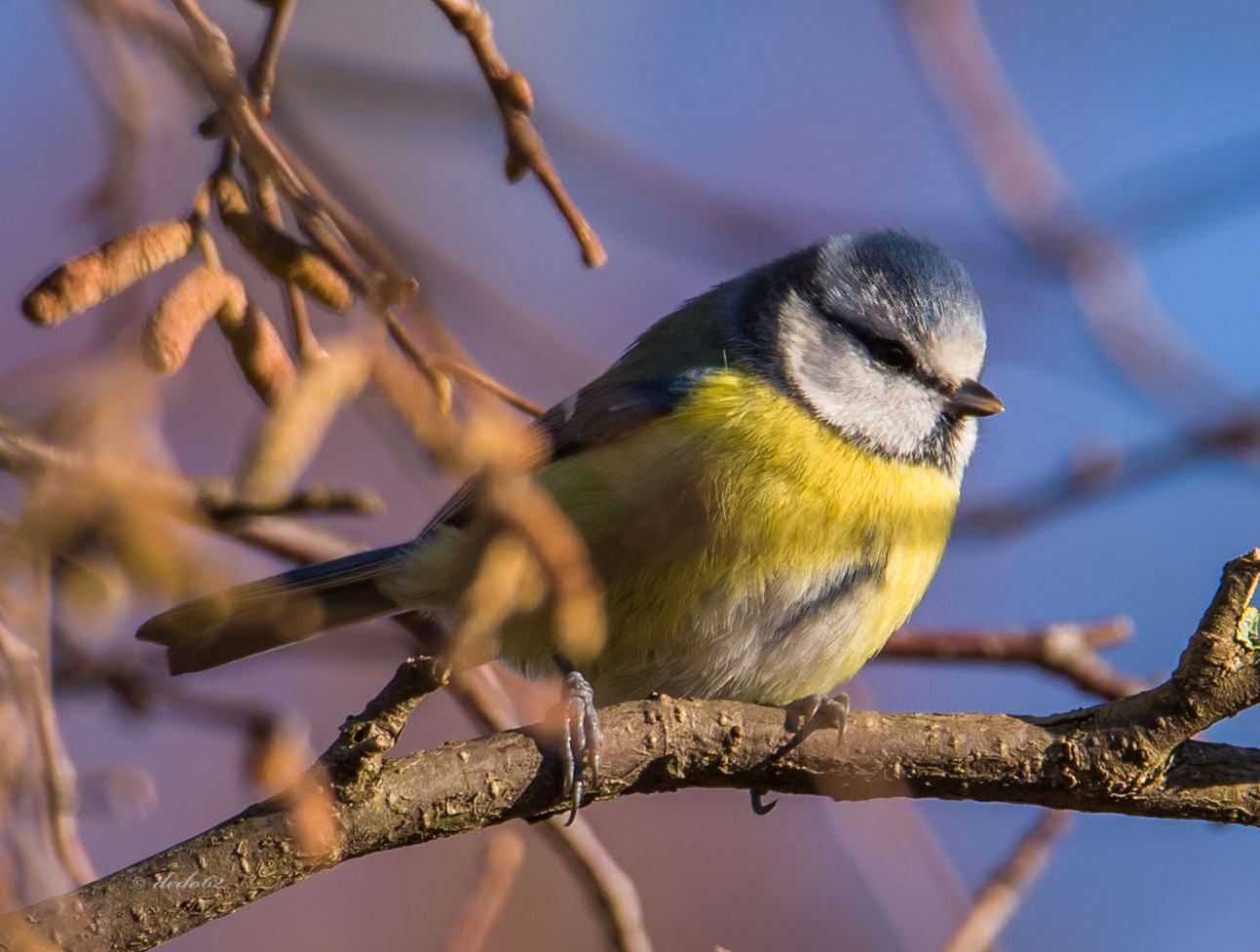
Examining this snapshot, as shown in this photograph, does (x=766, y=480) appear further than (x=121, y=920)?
Yes

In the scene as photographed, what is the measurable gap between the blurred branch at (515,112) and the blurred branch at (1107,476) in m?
0.60

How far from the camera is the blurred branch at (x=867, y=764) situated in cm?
157

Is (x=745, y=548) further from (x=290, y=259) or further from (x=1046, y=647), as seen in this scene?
(x=290, y=259)

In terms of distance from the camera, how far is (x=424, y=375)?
1109 millimetres

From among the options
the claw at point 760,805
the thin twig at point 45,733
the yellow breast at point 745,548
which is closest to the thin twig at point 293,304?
the thin twig at point 45,733

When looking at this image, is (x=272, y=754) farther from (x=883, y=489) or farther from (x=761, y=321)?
(x=761, y=321)

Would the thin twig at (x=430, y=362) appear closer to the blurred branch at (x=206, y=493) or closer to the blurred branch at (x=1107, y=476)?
the blurred branch at (x=206, y=493)

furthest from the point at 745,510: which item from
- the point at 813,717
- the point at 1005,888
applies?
the point at 1005,888

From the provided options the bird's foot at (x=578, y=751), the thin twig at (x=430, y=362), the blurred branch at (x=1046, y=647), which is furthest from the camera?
the blurred branch at (x=1046, y=647)

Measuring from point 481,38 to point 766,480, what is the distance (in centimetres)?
125

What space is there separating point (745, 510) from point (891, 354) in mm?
614

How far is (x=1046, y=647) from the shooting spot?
2074 millimetres

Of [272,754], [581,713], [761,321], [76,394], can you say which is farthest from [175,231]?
[761,321]

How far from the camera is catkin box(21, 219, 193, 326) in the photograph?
1.16 meters
